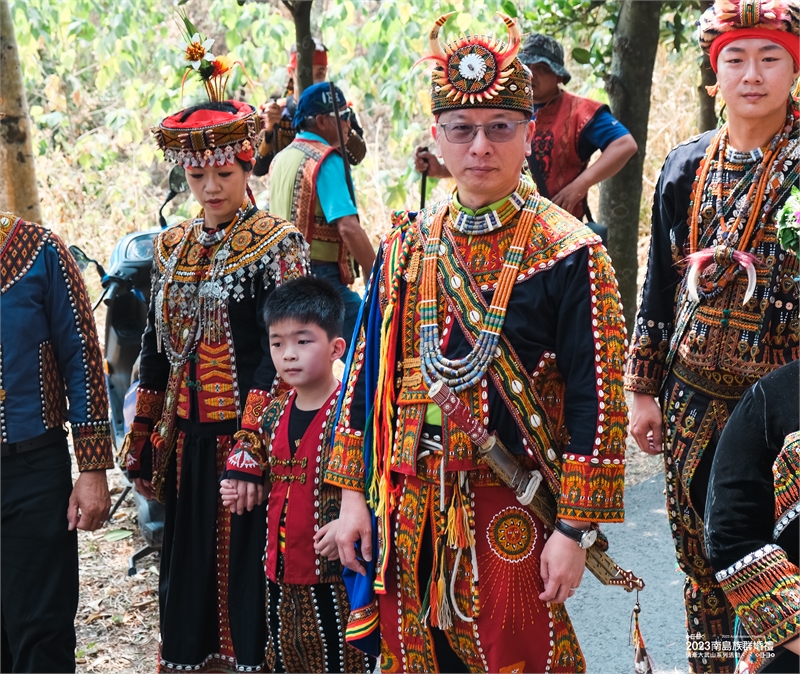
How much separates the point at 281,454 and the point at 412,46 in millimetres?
6427

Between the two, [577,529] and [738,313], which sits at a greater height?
[738,313]

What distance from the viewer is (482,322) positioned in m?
2.57

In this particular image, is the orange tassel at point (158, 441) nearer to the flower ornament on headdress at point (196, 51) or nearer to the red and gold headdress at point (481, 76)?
the flower ornament on headdress at point (196, 51)

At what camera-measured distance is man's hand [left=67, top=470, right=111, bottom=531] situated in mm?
3420

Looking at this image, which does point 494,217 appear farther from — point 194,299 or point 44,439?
point 44,439

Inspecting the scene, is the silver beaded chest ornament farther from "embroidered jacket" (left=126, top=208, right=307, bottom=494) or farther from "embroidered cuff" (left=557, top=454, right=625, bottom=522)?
"embroidered cuff" (left=557, top=454, right=625, bottom=522)

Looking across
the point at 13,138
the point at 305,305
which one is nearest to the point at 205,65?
the point at 305,305

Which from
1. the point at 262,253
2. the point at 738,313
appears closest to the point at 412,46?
the point at 262,253

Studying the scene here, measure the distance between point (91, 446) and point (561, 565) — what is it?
176cm

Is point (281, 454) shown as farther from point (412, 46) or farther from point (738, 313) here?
point (412, 46)

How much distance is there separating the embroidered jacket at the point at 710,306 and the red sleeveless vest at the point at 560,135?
2006 millimetres

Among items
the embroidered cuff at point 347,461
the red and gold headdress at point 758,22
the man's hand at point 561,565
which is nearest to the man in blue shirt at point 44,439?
the embroidered cuff at point 347,461

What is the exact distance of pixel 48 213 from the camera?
1086 centimetres

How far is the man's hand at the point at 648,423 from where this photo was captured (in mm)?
3318
